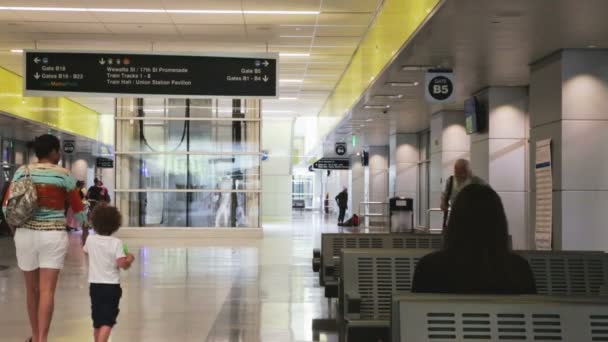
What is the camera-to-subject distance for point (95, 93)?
14.4 meters

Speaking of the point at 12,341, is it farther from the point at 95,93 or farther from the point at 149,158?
the point at 149,158

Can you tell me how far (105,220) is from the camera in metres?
5.03

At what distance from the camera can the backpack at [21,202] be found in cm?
516

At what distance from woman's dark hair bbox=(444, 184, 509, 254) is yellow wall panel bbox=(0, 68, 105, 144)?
17.2m

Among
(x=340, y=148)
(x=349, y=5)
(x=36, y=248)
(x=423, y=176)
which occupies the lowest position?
(x=36, y=248)

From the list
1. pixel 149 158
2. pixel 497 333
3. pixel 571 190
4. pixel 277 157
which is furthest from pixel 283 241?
pixel 277 157

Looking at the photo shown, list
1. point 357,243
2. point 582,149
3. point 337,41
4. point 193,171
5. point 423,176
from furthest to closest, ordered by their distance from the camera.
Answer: point 423,176 < point 193,171 < point 337,41 < point 582,149 < point 357,243

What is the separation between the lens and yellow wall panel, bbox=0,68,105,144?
19125 mm

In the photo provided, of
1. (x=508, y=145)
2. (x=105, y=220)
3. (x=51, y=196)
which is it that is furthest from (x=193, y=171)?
(x=105, y=220)

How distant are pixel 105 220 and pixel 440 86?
8.22 meters

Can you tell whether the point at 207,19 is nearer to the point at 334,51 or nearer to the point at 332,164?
the point at 334,51

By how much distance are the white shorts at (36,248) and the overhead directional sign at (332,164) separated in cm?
3093

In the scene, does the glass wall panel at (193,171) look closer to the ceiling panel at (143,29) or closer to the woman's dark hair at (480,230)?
the ceiling panel at (143,29)

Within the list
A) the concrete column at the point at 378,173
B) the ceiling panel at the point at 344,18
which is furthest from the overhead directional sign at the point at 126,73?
the concrete column at the point at 378,173
